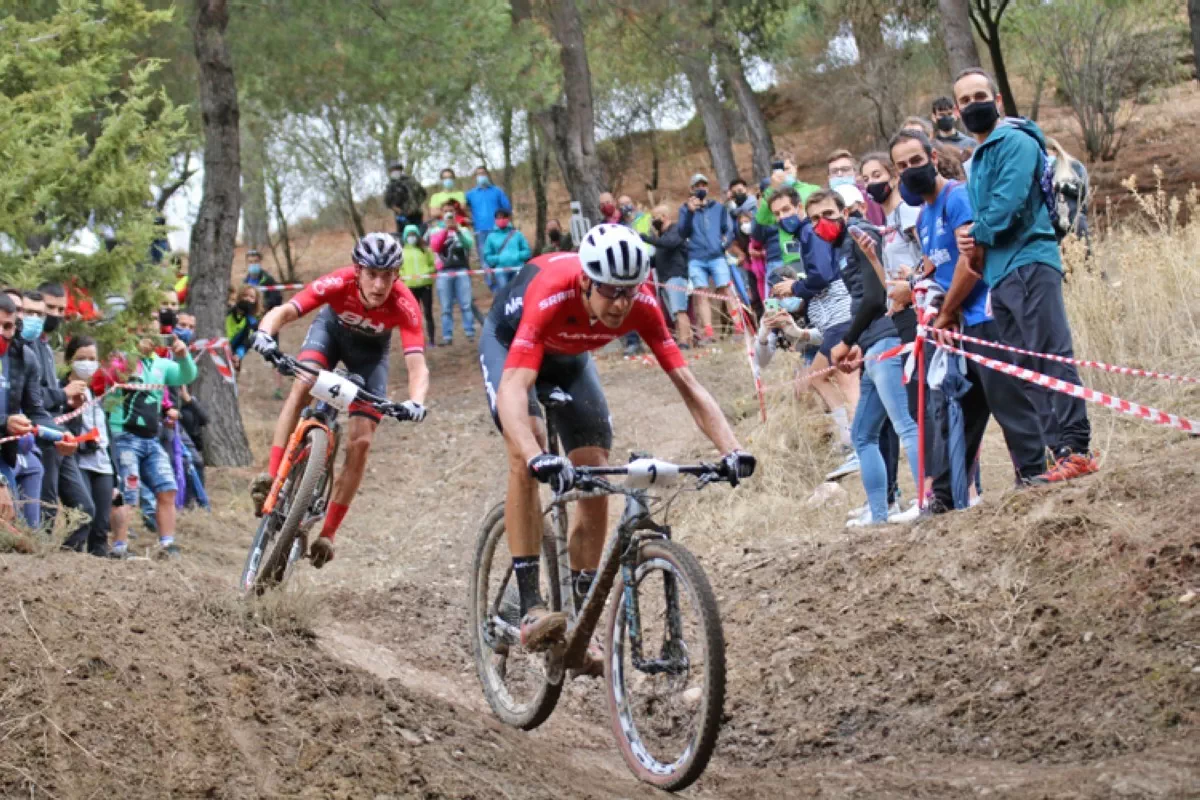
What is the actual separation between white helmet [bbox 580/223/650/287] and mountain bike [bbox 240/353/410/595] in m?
2.45

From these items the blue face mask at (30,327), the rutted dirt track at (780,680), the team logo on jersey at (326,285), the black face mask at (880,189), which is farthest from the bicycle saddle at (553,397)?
the blue face mask at (30,327)

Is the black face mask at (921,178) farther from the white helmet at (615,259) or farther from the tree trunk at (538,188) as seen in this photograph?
the tree trunk at (538,188)

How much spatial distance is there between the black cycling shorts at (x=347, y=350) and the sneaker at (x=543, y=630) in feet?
10.1

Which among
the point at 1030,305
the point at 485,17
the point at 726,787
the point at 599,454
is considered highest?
the point at 485,17

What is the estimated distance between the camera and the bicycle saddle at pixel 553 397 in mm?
6359

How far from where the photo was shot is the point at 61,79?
12141 millimetres

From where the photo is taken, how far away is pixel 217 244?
16.3 m

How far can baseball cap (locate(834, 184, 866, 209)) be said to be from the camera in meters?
10.0

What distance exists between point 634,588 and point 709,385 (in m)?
10.6

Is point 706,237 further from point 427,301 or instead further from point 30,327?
point 30,327

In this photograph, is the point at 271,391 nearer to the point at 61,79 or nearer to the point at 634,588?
the point at 61,79

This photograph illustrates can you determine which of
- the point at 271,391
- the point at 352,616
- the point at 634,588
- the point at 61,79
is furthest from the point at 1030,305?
the point at 271,391

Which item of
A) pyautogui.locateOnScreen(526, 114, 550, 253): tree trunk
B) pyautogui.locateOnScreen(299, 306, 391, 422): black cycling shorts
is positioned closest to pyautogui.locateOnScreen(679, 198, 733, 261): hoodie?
pyautogui.locateOnScreen(299, 306, 391, 422): black cycling shorts

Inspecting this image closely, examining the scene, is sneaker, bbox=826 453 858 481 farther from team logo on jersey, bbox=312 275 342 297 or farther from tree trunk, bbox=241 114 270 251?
tree trunk, bbox=241 114 270 251
